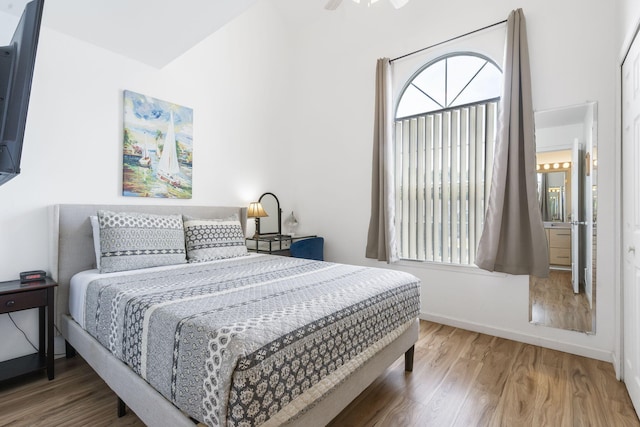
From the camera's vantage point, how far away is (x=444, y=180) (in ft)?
10.3

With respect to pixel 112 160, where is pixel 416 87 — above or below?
above

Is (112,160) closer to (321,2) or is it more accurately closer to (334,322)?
(334,322)

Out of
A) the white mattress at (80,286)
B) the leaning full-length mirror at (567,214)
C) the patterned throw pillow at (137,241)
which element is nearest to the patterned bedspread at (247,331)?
the white mattress at (80,286)

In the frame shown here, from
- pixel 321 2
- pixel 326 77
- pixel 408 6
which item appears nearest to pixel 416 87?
pixel 408 6

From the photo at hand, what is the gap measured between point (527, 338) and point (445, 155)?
1.76m

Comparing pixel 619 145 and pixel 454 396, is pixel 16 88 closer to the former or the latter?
pixel 454 396

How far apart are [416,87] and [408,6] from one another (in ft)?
2.66

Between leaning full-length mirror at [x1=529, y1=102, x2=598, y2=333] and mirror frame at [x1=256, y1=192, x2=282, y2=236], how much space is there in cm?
277

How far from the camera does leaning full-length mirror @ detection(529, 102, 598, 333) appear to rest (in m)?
2.33

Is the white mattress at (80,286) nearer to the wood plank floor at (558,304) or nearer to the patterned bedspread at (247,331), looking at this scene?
the patterned bedspread at (247,331)

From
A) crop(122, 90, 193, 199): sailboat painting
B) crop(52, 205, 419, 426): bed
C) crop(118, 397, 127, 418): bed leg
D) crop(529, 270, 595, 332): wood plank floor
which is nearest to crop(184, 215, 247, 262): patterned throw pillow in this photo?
crop(52, 205, 419, 426): bed

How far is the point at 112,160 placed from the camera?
259 centimetres

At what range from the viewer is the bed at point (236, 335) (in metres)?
1.03

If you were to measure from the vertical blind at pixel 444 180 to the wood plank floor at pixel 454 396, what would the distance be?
3.48ft
